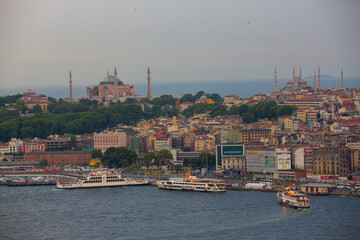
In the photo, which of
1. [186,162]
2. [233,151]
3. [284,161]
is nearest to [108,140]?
[186,162]

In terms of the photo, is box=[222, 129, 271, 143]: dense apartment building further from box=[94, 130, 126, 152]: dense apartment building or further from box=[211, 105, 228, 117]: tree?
box=[211, 105, 228, 117]: tree

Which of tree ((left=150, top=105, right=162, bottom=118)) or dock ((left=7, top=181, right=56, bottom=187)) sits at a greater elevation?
tree ((left=150, top=105, right=162, bottom=118))

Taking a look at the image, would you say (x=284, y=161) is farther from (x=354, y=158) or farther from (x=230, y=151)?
(x=230, y=151)

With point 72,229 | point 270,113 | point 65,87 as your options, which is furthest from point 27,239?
point 65,87

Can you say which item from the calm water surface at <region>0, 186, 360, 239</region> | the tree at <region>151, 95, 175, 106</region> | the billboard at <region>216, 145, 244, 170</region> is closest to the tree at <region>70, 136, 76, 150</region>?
the billboard at <region>216, 145, 244, 170</region>

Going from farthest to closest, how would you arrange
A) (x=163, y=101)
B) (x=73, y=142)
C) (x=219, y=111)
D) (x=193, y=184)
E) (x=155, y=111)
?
(x=163, y=101) < (x=155, y=111) < (x=219, y=111) < (x=73, y=142) < (x=193, y=184)
